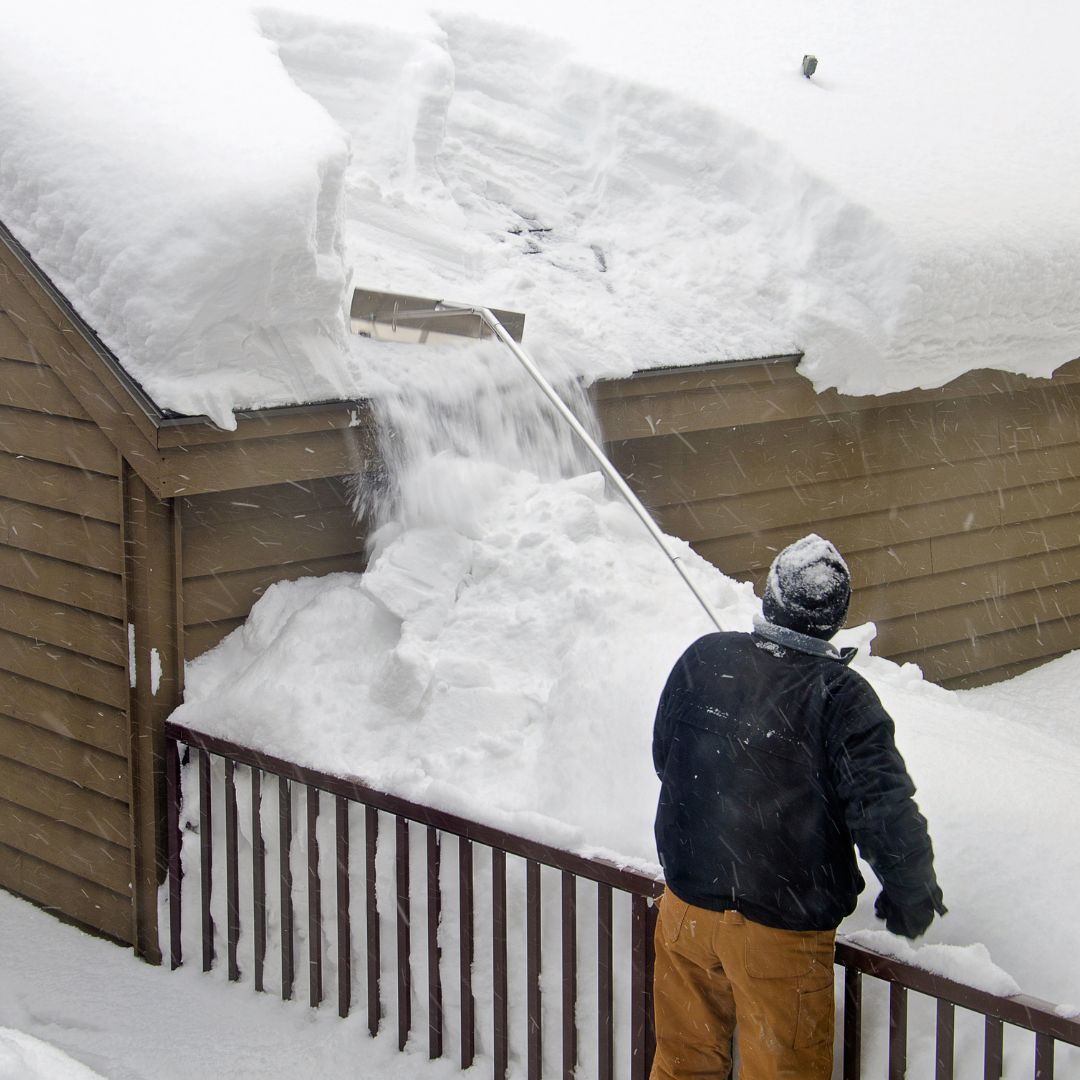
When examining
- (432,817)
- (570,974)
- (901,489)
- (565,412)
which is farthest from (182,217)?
(901,489)

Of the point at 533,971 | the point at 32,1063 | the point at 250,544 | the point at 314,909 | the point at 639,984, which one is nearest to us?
the point at 32,1063

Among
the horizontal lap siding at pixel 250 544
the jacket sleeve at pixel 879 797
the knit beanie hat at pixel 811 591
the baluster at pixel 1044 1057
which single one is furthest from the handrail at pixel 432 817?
the baluster at pixel 1044 1057

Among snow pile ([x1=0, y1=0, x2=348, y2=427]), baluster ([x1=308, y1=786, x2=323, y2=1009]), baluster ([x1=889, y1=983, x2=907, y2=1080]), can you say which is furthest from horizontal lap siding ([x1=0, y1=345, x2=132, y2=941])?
baluster ([x1=889, y1=983, x2=907, y2=1080])

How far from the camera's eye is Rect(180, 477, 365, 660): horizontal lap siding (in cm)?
478

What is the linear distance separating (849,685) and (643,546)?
192 cm

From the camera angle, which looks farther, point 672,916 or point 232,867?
point 232,867

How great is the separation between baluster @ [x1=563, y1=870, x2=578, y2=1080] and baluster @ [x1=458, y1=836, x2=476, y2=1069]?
359 mm

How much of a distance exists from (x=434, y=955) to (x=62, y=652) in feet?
6.35

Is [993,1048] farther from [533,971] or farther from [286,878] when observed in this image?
[286,878]

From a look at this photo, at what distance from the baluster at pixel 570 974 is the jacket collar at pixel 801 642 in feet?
3.51

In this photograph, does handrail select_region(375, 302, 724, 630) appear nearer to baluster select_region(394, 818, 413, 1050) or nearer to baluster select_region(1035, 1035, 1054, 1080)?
baluster select_region(394, 818, 413, 1050)

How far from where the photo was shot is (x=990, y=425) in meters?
7.46

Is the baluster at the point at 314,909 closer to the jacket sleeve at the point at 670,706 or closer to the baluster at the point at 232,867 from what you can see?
the baluster at the point at 232,867

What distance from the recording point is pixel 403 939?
14.0ft
